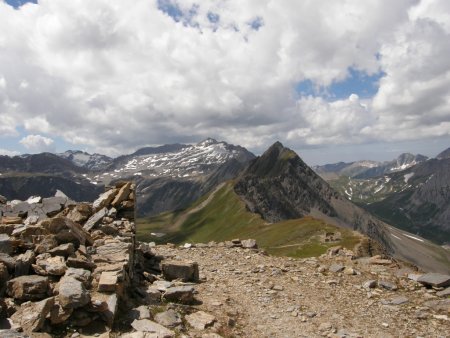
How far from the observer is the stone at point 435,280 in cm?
2542

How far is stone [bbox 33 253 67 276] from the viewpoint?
17.8 m

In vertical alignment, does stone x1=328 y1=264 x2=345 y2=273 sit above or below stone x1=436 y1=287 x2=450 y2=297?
above

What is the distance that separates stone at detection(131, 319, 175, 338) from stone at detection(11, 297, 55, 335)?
3482mm

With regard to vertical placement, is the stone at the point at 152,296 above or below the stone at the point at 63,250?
below

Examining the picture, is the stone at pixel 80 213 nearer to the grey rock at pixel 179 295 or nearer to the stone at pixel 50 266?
the stone at pixel 50 266

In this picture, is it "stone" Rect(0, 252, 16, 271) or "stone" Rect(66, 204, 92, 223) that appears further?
"stone" Rect(66, 204, 92, 223)

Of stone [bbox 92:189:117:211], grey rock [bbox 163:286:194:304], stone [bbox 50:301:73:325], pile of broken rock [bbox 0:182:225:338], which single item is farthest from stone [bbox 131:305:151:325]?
stone [bbox 92:189:117:211]

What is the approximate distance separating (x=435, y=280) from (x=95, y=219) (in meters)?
22.6

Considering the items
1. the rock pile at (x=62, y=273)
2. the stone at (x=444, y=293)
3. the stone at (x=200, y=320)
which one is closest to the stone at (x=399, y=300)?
the stone at (x=444, y=293)

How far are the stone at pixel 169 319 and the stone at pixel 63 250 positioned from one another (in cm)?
574

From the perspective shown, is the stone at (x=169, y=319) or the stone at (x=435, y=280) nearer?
the stone at (x=169, y=319)

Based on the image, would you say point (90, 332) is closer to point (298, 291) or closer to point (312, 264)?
point (298, 291)

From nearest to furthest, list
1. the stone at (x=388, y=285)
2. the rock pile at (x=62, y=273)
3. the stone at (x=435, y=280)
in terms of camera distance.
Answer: the rock pile at (x=62, y=273)
the stone at (x=435, y=280)
the stone at (x=388, y=285)

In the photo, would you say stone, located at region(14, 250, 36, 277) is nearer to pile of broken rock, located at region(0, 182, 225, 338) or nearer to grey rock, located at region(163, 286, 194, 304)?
pile of broken rock, located at region(0, 182, 225, 338)
